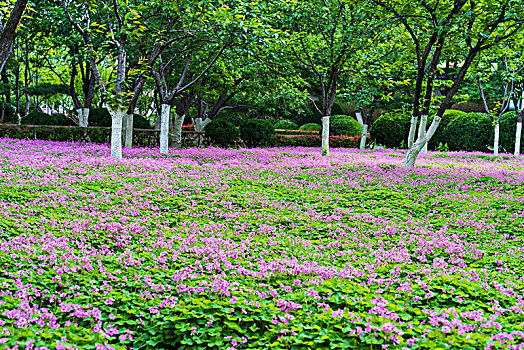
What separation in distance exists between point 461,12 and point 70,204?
1272 cm

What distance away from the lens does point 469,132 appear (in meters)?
26.3

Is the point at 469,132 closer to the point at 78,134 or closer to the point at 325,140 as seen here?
the point at 325,140

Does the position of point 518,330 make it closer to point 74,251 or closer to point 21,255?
Answer: point 74,251

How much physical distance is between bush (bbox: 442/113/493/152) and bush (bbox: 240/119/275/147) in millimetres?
12859

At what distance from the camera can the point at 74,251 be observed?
505 cm

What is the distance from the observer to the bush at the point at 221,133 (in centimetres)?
2229

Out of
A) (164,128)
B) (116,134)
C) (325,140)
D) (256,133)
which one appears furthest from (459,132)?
(116,134)

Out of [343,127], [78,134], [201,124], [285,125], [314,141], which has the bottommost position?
[78,134]

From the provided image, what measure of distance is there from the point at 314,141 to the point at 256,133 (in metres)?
5.69

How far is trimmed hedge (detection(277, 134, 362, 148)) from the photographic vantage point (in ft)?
86.4

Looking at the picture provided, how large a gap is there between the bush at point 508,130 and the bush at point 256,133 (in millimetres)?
14502

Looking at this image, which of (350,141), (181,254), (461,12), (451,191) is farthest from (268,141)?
(181,254)

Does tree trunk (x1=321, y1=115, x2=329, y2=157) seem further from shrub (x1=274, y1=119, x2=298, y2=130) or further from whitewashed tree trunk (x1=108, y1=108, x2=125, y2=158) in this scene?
shrub (x1=274, y1=119, x2=298, y2=130)

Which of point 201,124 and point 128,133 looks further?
point 201,124
